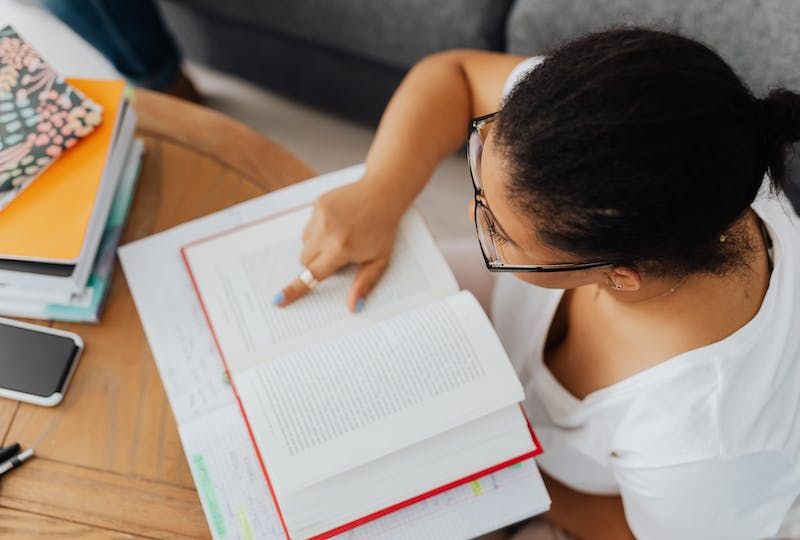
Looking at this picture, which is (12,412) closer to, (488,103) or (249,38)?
(488,103)

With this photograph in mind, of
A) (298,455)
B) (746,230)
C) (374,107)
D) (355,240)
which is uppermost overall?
(746,230)

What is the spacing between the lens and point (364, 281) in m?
0.83

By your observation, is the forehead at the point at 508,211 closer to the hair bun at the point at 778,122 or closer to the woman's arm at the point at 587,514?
the hair bun at the point at 778,122

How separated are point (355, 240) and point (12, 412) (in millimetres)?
442

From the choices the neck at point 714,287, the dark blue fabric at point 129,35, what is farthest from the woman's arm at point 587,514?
the dark blue fabric at point 129,35

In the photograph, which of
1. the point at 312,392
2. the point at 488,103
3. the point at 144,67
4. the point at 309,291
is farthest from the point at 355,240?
the point at 144,67

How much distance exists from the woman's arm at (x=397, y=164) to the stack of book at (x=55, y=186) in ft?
0.80

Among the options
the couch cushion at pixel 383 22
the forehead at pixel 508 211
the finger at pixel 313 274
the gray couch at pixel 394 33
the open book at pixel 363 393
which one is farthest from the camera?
the couch cushion at pixel 383 22

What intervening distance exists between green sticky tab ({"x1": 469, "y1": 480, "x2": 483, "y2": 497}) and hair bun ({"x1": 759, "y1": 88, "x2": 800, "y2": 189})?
429mm

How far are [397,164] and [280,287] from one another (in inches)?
9.0

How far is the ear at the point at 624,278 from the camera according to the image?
61cm

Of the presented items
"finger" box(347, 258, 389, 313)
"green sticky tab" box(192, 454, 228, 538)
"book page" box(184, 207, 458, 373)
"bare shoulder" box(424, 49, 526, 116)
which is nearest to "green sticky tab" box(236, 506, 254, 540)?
"green sticky tab" box(192, 454, 228, 538)

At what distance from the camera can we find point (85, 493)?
757 millimetres

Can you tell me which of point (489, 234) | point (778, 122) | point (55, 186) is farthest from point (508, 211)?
point (55, 186)
